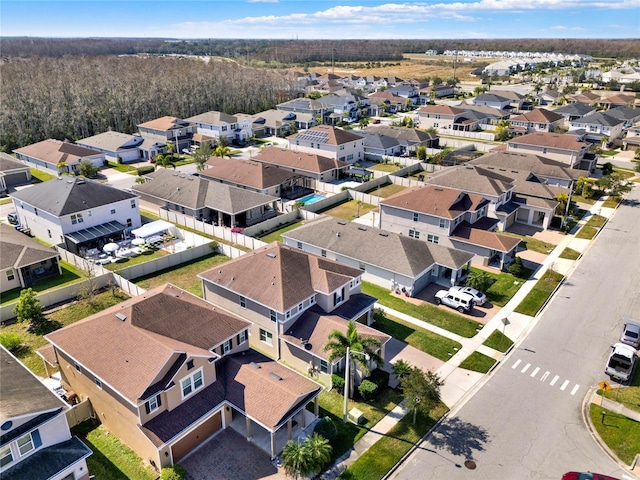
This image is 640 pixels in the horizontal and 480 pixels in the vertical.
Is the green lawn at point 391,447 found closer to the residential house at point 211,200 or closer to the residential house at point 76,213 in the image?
the residential house at point 211,200

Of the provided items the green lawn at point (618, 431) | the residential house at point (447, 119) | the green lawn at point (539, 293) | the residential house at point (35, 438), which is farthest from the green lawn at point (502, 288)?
the residential house at point (447, 119)

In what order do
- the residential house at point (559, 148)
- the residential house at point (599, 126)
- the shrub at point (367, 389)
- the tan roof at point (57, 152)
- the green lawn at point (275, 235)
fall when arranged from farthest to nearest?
the residential house at point (599, 126), the residential house at point (559, 148), the tan roof at point (57, 152), the green lawn at point (275, 235), the shrub at point (367, 389)

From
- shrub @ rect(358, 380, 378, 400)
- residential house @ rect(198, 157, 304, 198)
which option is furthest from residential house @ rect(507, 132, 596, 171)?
shrub @ rect(358, 380, 378, 400)

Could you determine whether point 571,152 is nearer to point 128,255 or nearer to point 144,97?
point 128,255

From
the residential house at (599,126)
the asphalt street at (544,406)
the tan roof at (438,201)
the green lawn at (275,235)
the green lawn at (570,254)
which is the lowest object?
the asphalt street at (544,406)

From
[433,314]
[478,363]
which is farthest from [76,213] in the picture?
[478,363]

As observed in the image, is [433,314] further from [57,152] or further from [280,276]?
[57,152]
